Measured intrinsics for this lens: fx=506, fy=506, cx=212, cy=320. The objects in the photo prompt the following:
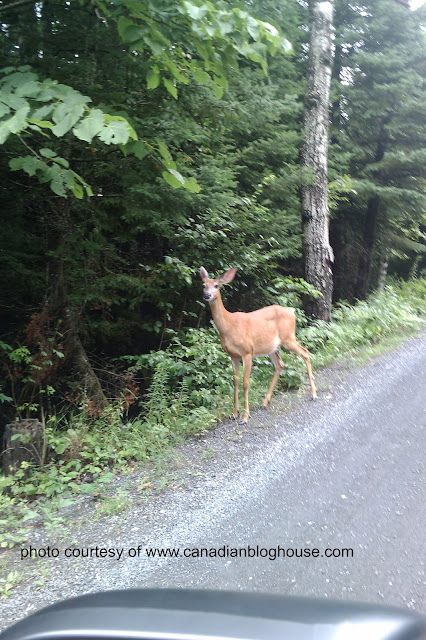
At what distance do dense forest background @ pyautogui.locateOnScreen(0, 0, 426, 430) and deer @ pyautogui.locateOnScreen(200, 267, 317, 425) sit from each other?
143cm

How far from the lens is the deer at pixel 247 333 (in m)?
6.14

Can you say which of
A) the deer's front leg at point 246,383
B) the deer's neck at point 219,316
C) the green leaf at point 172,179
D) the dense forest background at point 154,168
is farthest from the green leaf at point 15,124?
the deer's front leg at point 246,383

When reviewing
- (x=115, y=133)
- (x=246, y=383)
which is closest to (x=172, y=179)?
(x=115, y=133)

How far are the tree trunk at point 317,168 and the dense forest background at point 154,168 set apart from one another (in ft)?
1.30

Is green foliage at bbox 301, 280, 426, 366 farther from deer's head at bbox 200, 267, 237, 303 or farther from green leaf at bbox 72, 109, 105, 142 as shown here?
green leaf at bbox 72, 109, 105, 142

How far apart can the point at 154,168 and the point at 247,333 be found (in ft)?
7.53

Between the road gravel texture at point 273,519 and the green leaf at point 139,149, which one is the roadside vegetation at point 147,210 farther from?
the road gravel texture at point 273,519

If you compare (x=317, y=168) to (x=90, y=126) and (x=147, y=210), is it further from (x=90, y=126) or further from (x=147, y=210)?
(x=90, y=126)

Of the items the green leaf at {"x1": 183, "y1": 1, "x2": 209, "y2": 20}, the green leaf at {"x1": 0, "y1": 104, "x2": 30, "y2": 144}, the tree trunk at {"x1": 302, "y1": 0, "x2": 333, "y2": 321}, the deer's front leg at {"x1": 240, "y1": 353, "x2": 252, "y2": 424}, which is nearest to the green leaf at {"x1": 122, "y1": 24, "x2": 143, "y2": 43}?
the green leaf at {"x1": 183, "y1": 1, "x2": 209, "y2": 20}

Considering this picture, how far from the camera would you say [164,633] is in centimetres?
127

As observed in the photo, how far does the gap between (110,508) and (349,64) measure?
12.9 metres

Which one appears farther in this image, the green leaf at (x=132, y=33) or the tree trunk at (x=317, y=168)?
the tree trunk at (x=317, y=168)

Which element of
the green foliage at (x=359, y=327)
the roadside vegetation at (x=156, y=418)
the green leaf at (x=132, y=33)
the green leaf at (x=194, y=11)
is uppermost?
the green leaf at (x=194, y=11)

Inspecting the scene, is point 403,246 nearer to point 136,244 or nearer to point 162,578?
point 136,244
